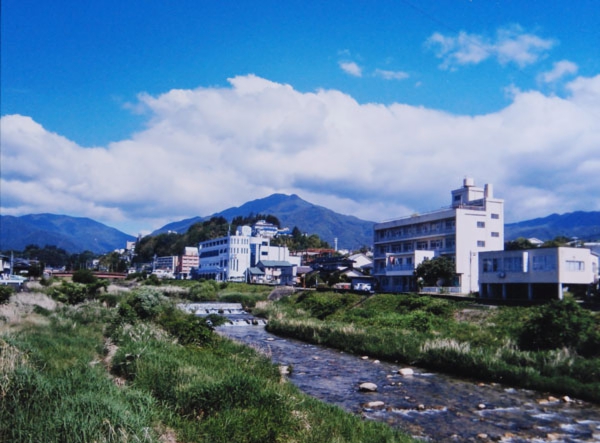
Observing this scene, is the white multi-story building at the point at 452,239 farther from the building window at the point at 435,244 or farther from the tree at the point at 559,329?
the tree at the point at 559,329

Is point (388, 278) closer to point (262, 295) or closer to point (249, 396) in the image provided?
point (262, 295)

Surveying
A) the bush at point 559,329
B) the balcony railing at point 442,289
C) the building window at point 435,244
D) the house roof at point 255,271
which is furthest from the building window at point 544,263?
the house roof at point 255,271

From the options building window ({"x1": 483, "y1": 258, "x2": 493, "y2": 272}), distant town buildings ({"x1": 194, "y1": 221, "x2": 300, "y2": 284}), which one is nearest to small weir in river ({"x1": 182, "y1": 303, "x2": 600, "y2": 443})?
building window ({"x1": 483, "y1": 258, "x2": 493, "y2": 272})

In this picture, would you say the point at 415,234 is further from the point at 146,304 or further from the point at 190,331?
the point at 190,331

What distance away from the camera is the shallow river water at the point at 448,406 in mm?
14766

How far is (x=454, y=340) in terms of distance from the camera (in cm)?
2698

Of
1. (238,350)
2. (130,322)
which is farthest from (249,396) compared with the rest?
(130,322)

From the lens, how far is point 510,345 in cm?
2531

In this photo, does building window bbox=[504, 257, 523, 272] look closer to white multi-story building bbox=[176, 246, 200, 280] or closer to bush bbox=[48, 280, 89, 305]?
bush bbox=[48, 280, 89, 305]

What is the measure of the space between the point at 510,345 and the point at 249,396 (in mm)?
18254

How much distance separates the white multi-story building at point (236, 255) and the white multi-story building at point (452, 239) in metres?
53.6

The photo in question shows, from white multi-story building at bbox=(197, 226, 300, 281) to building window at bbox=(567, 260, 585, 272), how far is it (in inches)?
3445

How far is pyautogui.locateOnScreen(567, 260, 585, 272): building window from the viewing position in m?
46.7

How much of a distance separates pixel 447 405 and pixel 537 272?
118 ft
